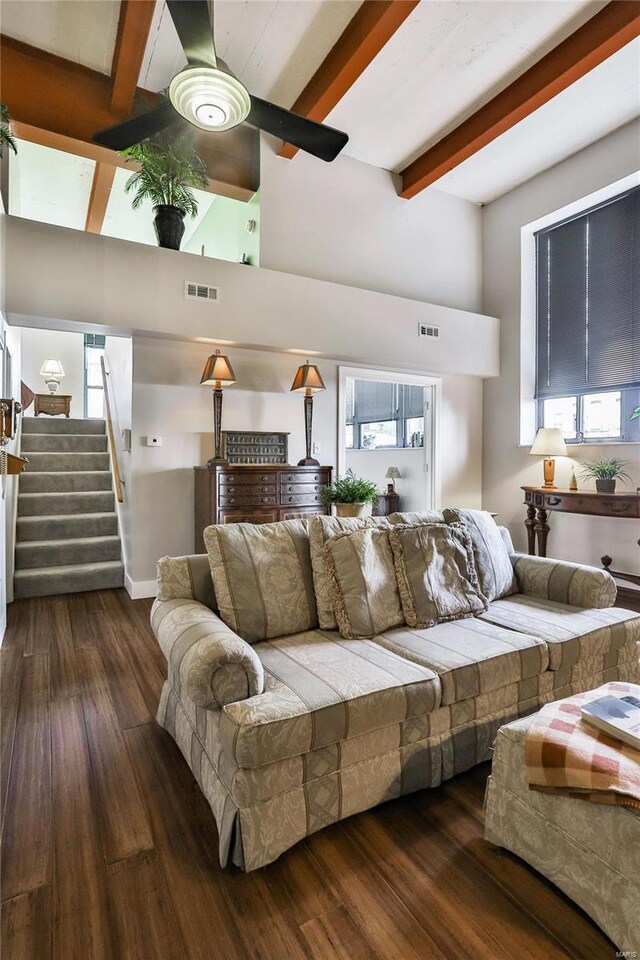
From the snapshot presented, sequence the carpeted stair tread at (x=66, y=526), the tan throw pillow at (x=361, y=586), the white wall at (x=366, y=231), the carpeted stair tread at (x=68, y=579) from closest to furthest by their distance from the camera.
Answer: the tan throw pillow at (x=361, y=586), the carpeted stair tread at (x=68, y=579), the carpeted stair tread at (x=66, y=526), the white wall at (x=366, y=231)

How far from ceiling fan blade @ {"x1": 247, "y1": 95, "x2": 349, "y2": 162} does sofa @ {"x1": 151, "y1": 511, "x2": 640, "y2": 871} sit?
1980 mm

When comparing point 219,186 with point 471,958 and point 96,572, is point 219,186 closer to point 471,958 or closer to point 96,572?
point 96,572

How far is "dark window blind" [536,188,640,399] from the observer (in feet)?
14.8

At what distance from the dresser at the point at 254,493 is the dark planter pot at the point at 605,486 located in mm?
2396

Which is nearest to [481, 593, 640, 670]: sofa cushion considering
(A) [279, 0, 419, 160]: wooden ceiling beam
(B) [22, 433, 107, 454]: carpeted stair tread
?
(A) [279, 0, 419, 160]: wooden ceiling beam

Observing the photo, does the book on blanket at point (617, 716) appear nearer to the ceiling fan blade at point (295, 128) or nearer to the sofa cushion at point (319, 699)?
the sofa cushion at point (319, 699)

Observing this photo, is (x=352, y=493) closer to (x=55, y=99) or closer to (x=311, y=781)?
(x=311, y=781)

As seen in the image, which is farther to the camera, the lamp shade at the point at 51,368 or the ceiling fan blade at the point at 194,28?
the lamp shade at the point at 51,368

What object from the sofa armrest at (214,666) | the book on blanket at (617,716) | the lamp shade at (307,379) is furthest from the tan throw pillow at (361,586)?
the lamp shade at (307,379)

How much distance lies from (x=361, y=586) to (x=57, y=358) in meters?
8.51

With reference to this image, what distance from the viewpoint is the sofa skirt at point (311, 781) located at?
1.39m

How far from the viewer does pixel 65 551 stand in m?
4.57

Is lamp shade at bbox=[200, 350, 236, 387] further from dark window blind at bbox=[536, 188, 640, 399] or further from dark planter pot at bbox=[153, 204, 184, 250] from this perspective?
dark window blind at bbox=[536, 188, 640, 399]

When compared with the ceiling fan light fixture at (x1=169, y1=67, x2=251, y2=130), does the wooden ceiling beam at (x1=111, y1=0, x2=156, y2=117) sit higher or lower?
higher
